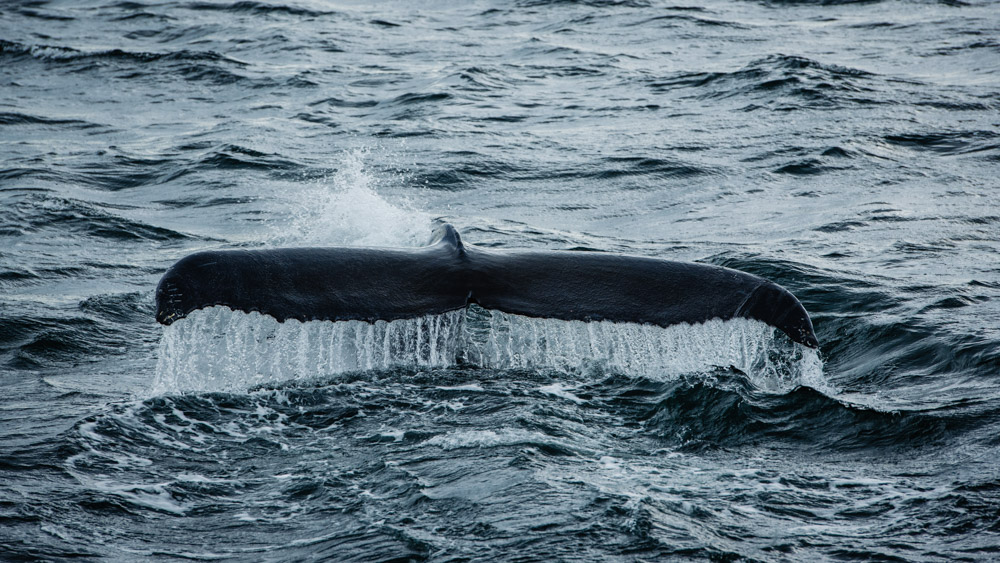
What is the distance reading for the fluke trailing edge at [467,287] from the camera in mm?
5191

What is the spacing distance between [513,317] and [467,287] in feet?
2.70

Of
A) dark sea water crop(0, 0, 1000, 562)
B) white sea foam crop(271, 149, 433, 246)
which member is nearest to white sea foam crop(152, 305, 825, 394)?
dark sea water crop(0, 0, 1000, 562)

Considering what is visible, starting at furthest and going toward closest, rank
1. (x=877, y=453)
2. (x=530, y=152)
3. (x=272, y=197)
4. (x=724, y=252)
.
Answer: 1. (x=530, y=152)
2. (x=272, y=197)
3. (x=724, y=252)
4. (x=877, y=453)

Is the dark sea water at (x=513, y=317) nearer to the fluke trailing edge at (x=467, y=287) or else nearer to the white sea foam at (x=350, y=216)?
the white sea foam at (x=350, y=216)

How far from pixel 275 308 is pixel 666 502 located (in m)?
1.95

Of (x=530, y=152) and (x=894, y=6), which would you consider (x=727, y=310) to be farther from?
(x=894, y=6)

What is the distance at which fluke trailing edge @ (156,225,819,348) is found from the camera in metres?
5.19

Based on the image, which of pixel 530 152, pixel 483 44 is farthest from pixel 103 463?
pixel 483 44

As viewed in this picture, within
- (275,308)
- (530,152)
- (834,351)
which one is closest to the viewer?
(275,308)

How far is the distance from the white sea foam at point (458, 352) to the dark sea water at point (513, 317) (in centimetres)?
3

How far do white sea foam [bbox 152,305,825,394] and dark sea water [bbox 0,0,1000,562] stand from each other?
0.11 ft

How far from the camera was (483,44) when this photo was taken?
2145 cm

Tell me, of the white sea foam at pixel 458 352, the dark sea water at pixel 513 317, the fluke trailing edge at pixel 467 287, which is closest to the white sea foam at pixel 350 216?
the dark sea water at pixel 513 317

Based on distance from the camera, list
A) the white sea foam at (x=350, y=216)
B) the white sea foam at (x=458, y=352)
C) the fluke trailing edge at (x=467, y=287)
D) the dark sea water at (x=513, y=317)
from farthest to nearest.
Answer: the white sea foam at (x=350, y=216) → the white sea foam at (x=458, y=352) → the fluke trailing edge at (x=467, y=287) → the dark sea water at (x=513, y=317)
